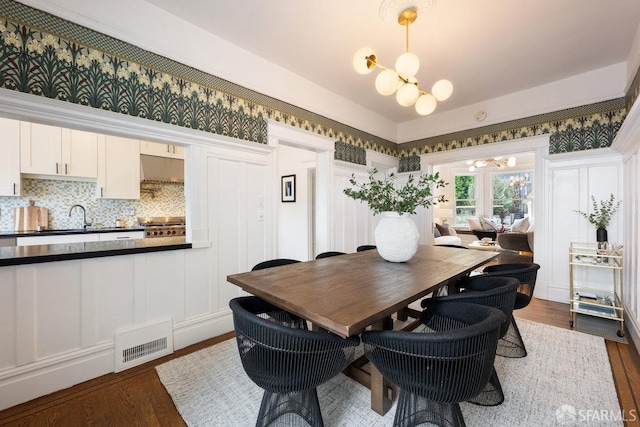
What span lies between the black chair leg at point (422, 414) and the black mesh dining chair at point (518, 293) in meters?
0.87

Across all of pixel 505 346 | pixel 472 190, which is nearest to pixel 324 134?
pixel 505 346

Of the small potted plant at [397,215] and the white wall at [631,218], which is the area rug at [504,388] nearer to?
the white wall at [631,218]

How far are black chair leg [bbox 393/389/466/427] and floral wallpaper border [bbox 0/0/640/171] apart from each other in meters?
2.53

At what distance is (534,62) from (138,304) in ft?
15.1

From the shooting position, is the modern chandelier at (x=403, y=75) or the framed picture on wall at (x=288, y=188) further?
the framed picture on wall at (x=288, y=188)

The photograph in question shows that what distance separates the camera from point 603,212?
308 centimetres

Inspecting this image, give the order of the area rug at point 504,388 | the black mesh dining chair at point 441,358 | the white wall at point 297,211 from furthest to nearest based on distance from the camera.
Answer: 1. the white wall at point 297,211
2. the area rug at point 504,388
3. the black mesh dining chair at point 441,358

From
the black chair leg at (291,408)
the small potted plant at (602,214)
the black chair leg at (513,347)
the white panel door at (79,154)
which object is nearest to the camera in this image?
the black chair leg at (291,408)

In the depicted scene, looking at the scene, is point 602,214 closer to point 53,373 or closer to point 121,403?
point 121,403

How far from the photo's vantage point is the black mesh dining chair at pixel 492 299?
4.59 feet

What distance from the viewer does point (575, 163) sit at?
3.31m

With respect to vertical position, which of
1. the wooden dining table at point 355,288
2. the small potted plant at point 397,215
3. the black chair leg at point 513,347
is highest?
the small potted plant at point 397,215

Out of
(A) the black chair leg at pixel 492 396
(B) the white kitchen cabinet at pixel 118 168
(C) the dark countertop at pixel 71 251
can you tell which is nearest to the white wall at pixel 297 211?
(B) the white kitchen cabinet at pixel 118 168

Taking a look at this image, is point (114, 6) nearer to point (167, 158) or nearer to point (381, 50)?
point (381, 50)
